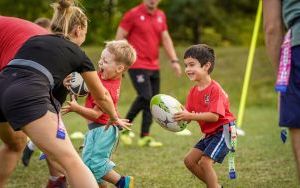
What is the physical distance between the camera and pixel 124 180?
4902 millimetres

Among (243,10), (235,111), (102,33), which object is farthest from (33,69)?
(243,10)

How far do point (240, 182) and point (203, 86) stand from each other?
1303mm

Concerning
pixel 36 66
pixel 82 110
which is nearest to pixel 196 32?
pixel 82 110

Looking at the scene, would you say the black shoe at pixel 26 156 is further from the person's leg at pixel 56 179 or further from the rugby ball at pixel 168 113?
the rugby ball at pixel 168 113

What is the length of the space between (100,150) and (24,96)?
134cm

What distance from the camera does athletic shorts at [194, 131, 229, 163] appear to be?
15.8 ft

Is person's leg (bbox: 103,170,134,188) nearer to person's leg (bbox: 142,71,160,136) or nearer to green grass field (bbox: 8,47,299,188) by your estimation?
green grass field (bbox: 8,47,299,188)

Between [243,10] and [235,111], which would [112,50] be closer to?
[235,111]

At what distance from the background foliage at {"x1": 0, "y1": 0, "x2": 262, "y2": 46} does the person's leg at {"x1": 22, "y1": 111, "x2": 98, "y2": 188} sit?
2031cm

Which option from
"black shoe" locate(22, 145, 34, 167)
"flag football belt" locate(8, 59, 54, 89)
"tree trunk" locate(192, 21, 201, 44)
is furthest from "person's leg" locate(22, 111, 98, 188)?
"tree trunk" locate(192, 21, 201, 44)

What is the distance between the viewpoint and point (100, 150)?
4828mm

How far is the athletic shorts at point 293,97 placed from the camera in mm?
3439

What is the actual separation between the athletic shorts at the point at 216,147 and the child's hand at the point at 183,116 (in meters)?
0.32

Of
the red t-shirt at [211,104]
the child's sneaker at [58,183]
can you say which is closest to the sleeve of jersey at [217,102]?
the red t-shirt at [211,104]
